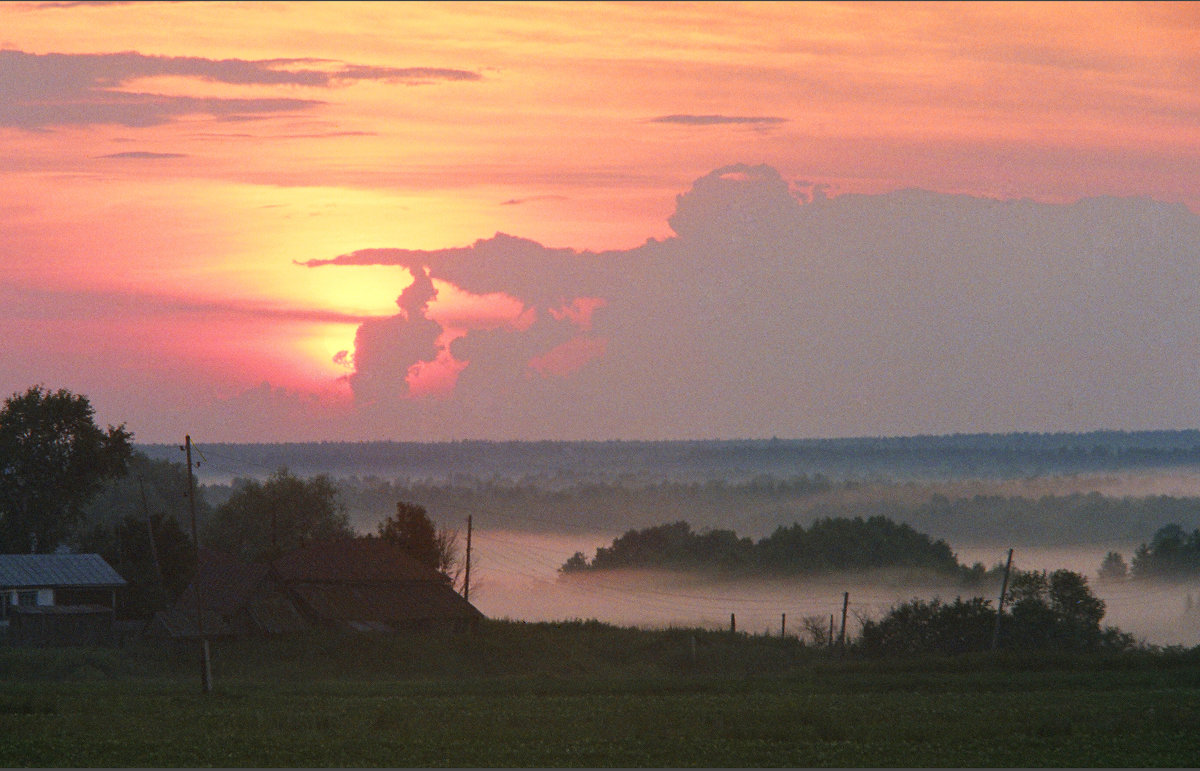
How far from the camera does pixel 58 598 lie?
69.6 meters

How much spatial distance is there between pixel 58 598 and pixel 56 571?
163 centimetres

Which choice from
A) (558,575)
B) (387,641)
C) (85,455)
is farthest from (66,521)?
(558,575)

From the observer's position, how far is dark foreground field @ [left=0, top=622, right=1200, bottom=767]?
28.5m

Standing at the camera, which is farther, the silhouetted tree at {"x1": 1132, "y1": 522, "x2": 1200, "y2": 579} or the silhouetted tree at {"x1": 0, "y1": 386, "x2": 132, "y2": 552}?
the silhouetted tree at {"x1": 1132, "y1": 522, "x2": 1200, "y2": 579}

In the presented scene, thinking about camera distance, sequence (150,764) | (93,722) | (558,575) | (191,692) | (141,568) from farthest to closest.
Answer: (558,575), (141,568), (191,692), (93,722), (150,764)

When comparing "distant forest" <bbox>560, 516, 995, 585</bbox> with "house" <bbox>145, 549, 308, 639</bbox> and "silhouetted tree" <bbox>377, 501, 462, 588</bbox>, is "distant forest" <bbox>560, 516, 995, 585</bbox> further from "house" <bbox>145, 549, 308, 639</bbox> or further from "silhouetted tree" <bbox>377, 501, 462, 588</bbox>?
"house" <bbox>145, 549, 308, 639</bbox>

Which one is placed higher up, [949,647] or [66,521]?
[66,521]

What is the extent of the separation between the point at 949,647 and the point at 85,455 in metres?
54.1

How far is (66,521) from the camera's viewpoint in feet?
281

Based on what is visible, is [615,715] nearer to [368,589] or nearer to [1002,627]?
[1002,627]

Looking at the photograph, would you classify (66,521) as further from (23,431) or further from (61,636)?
(61,636)

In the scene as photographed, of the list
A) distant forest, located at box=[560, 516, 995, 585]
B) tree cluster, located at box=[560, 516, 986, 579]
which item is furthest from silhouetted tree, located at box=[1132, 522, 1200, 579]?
tree cluster, located at box=[560, 516, 986, 579]

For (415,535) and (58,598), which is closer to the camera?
(58,598)

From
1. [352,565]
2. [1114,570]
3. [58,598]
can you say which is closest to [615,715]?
[352,565]
